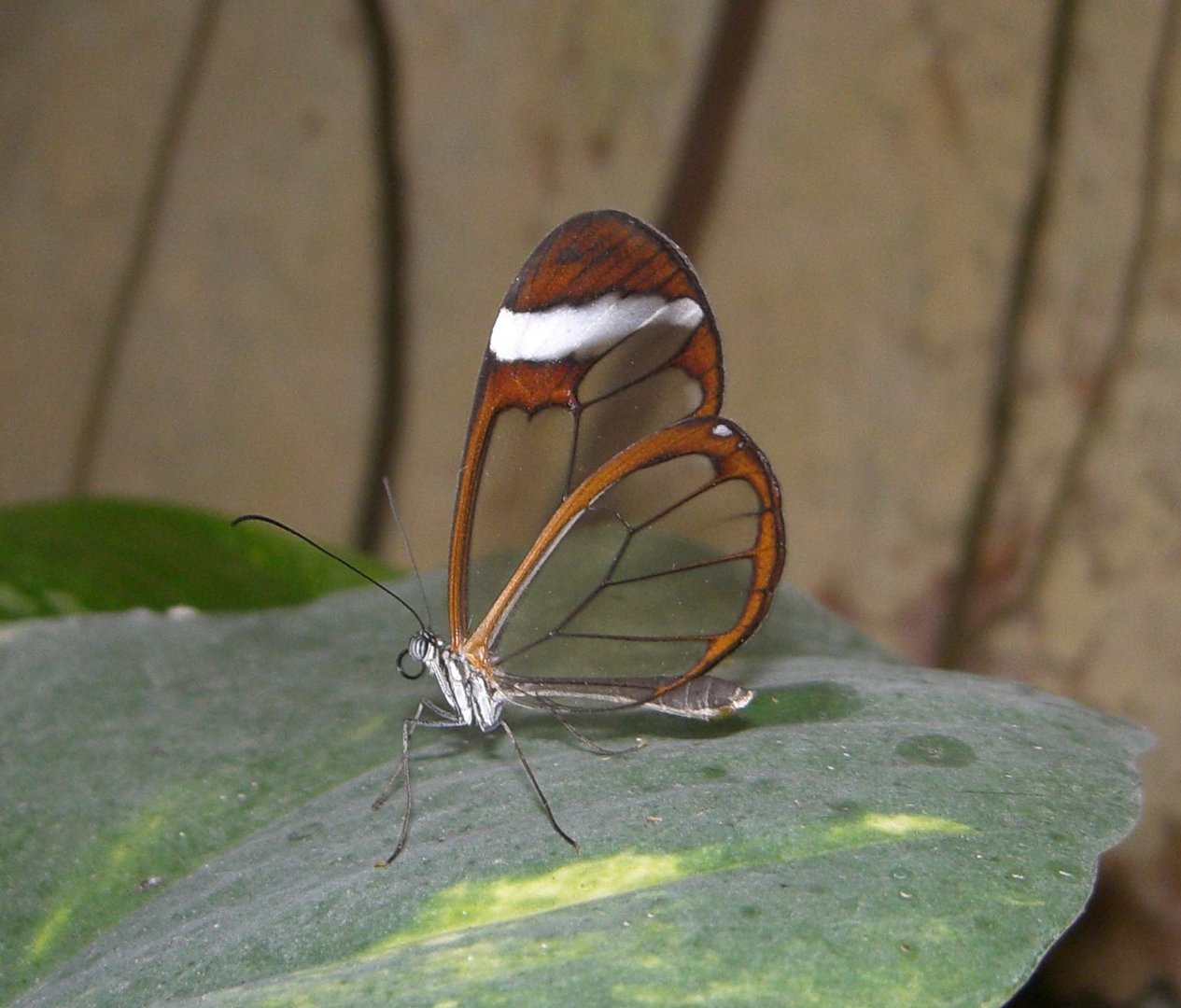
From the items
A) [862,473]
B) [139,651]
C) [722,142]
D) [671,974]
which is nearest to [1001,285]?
[862,473]

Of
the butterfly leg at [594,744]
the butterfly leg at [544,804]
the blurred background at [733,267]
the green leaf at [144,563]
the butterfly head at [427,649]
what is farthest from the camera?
the blurred background at [733,267]

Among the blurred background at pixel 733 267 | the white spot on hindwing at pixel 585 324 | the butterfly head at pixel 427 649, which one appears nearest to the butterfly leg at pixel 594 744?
the butterfly head at pixel 427 649

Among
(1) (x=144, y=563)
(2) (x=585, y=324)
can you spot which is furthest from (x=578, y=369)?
(1) (x=144, y=563)

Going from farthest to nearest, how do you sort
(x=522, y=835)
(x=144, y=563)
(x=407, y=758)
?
(x=144, y=563) < (x=407, y=758) < (x=522, y=835)

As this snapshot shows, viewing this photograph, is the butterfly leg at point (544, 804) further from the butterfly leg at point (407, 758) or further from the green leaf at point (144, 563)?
the green leaf at point (144, 563)

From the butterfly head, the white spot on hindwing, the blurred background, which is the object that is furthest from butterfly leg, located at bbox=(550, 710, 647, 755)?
the blurred background

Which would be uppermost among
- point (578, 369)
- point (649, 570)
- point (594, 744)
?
point (578, 369)

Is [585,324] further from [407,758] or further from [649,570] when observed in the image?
[407,758]

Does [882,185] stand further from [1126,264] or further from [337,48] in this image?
[337,48]
